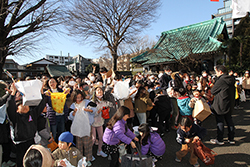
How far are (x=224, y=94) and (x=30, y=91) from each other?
4.16 metres

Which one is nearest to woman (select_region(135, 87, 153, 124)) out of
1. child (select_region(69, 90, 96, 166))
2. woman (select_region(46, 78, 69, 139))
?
child (select_region(69, 90, 96, 166))

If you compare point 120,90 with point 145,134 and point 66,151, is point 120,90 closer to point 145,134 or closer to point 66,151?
point 145,134

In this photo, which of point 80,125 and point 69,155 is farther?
point 80,125

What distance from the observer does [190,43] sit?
12320mm

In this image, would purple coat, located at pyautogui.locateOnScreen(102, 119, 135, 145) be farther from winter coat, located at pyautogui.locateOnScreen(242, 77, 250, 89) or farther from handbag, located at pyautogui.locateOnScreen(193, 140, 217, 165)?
winter coat, located at pyautogui.locateOnScreen(242, 77, 250, 89)

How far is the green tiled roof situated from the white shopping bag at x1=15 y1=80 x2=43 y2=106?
38.6 ft

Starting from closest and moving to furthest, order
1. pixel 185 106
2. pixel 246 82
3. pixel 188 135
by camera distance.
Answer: pixel 188 135
pixel 185 106
pixel 246 82

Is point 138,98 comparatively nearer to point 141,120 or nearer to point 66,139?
point 141,120

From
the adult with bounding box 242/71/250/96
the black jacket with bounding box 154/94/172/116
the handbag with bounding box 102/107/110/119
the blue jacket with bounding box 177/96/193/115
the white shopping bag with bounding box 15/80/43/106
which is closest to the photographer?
the white shopping bag with bounding box 15/80/43/106

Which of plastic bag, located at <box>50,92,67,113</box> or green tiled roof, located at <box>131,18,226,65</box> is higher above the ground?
green tiled roof, located at <box>131,18,226,65</box>

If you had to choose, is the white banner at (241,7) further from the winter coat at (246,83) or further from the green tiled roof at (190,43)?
the green tiled roof at (190,43)

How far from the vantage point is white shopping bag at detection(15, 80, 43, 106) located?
2.36m

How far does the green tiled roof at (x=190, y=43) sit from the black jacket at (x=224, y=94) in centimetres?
890

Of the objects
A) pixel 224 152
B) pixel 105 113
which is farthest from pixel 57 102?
pixel 224 152
